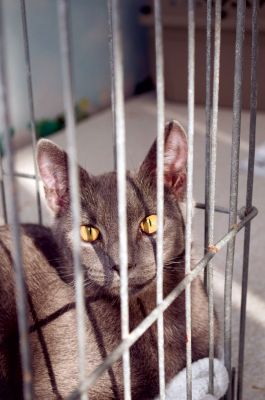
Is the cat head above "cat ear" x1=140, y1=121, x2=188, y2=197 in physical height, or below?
below

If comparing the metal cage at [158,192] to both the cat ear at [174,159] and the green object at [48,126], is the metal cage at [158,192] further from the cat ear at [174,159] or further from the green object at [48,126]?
the green object at [48,126]

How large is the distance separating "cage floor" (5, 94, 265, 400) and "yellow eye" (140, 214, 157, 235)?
304 millimetres

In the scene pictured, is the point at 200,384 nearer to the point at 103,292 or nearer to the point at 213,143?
the point at 103,292

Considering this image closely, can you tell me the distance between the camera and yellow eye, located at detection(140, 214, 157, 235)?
978 mm

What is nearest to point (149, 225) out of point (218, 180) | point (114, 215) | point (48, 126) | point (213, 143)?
point (114, 215)

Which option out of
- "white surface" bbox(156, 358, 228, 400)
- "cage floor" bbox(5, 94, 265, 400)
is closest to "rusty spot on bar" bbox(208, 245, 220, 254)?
"white surface" bbox(156, 358, 228, 400)

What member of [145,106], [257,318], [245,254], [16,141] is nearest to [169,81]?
[145,106]

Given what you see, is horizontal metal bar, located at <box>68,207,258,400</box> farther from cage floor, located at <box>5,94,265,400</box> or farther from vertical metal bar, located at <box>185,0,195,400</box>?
cage floor, located at <box>5,94,265,400</box>

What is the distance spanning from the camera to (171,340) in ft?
3.38

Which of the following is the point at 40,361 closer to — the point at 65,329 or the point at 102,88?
the point at 65,329

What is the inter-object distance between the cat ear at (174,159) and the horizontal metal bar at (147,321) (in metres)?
0.13

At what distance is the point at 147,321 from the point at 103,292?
0.28 metres

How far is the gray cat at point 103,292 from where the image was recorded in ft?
3.18

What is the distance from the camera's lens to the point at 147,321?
29.2 inches
